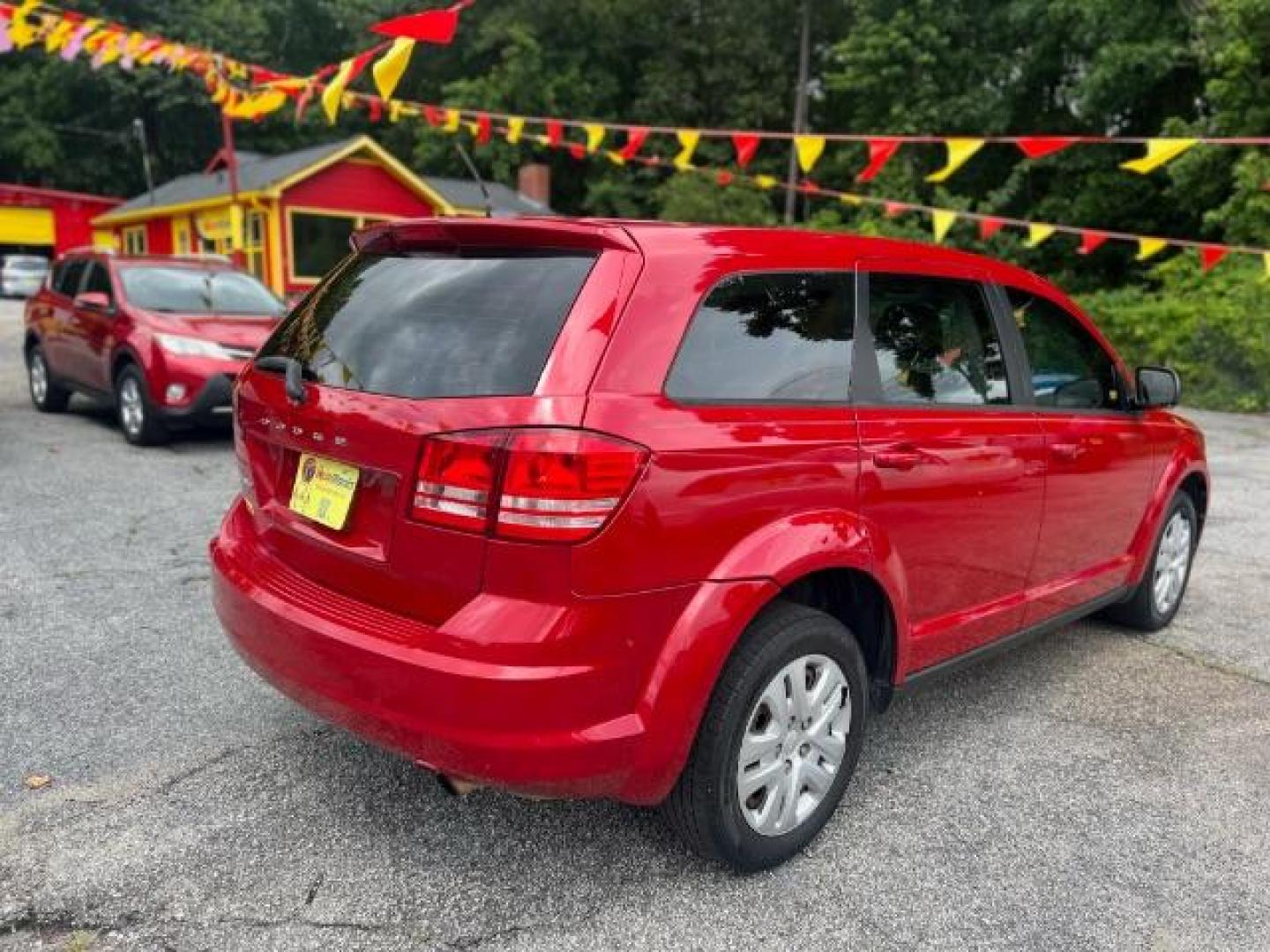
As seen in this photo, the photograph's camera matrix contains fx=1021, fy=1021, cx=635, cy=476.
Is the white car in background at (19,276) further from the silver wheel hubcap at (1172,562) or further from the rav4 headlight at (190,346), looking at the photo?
the silver wheel hubcap at (1172,562)

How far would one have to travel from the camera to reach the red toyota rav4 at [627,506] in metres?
2.26

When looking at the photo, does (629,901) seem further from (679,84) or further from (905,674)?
(679,84)

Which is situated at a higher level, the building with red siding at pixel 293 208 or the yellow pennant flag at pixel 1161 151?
the yellow pennant flag at pixel 1161 151

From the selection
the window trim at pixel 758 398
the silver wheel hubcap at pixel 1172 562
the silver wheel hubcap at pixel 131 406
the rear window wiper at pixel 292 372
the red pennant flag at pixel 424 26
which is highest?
the red pennant flag at pixel 424 26

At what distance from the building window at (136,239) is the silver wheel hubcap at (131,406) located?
79.3 feet

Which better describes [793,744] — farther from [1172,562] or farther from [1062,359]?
[1172,562]

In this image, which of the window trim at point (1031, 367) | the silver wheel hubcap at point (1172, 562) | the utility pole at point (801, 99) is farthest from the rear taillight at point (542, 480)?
the utility pole at point (801, 99)

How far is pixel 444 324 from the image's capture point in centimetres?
259

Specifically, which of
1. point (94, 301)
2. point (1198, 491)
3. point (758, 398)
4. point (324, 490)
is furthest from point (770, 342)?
point (94, 301)

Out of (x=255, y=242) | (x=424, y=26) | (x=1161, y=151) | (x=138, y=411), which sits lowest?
(x=255, y=242)

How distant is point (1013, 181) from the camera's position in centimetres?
2495

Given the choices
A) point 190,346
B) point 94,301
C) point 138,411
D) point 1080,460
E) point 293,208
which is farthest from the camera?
point 293,208

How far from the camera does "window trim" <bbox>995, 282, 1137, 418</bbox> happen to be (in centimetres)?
360

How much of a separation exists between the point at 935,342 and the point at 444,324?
1.59 metres
